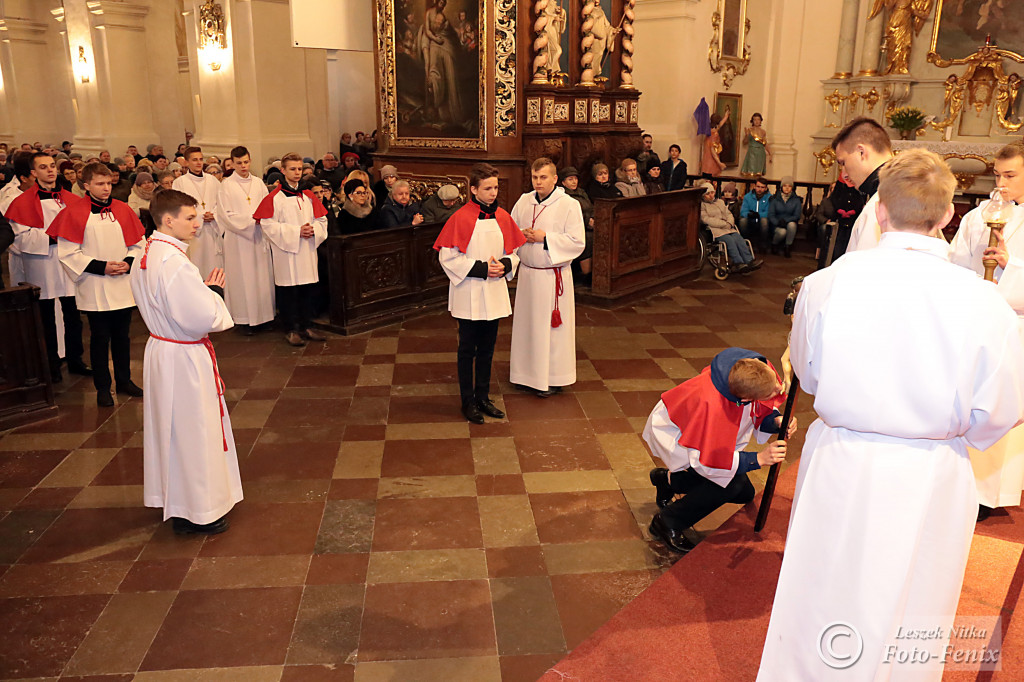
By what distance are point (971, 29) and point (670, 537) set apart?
1423 centimetres

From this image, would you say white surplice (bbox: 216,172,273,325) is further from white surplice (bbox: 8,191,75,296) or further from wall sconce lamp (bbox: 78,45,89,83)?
wall sconce lamp (bbox: 78,45,89,83)

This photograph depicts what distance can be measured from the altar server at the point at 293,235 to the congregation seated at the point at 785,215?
754 cm

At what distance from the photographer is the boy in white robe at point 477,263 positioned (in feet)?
18.1

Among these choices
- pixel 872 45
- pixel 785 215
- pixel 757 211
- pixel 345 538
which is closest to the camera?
pixel 345 538

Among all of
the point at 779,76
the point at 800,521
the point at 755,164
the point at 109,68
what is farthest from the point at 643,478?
the point at 109,68

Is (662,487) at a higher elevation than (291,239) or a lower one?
lower

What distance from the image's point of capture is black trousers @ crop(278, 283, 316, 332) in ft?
25.2

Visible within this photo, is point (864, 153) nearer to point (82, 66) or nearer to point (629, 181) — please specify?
point (629, 181)

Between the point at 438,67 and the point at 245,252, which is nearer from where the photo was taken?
the point at 245,252

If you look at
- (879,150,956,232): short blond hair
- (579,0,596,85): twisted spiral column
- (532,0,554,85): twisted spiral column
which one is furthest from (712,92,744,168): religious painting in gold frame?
(879,150,956,232): short blond hair

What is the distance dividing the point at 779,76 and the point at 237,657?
16.4m

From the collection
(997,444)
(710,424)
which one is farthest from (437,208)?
(997,444)

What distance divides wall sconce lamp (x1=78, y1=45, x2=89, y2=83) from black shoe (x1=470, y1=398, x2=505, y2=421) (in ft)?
52.3

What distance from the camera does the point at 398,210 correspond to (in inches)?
335
